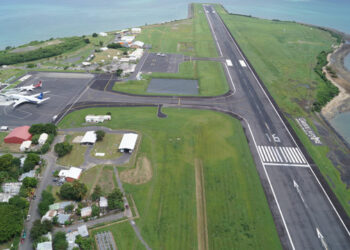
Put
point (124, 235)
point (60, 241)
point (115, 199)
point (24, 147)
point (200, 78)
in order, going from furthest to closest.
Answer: point (200, 78) < point (24, 147) < point (115, 199) < point (124, 235) < point (60, 241)

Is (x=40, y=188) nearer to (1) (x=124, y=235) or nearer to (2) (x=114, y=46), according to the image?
(1) (x=124, y=235)

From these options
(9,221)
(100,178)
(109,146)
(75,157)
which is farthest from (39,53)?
(9,221)

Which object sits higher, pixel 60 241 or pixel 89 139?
pixel 89 139

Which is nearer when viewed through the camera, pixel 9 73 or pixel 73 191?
pixel 73 191

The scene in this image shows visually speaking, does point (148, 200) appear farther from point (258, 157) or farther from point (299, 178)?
point (299, 178)

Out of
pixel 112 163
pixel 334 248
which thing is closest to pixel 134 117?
pixel 112 163


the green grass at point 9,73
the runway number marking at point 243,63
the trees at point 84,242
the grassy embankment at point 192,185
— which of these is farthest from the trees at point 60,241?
the runway number marking at point 243,63
